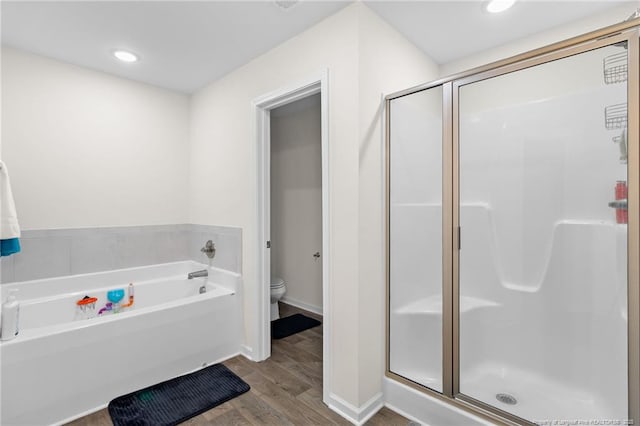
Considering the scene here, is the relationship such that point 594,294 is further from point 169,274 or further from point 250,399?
point 169,274

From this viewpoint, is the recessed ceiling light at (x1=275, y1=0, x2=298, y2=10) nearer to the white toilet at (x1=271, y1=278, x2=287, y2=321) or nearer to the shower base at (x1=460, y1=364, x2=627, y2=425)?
the shower base at (x1=460, y1=364, x2=627, y2=425)

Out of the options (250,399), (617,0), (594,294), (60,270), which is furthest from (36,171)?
(617,0)

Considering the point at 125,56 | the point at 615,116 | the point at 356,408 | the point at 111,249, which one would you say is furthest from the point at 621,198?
the point at 111,249

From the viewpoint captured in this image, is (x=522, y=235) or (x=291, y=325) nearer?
(x=522, y=235)

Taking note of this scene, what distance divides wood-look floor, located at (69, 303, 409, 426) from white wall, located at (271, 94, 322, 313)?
121 cm

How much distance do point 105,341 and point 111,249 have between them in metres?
1.08

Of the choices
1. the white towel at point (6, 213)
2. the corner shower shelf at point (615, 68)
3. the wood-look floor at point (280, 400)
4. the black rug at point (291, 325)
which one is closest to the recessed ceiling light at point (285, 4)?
the corner shower shelf at point (615, 68)

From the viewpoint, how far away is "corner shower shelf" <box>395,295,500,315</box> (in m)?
1.80

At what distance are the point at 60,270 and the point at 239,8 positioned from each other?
2.45 metres

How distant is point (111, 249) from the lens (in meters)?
2.84

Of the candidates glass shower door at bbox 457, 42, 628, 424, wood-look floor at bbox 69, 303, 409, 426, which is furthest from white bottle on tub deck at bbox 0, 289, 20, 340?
glass shower door at bbox 457, 42, 628, 424

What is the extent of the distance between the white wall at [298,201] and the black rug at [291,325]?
28 cm

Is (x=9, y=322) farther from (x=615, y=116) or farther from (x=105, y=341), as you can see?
(x=615, y=116)

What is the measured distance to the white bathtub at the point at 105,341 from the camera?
5.80 feet
